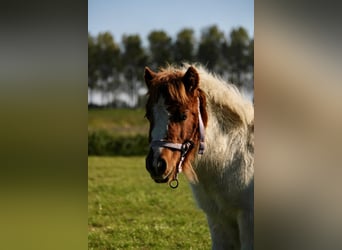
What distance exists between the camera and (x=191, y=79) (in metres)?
1.72

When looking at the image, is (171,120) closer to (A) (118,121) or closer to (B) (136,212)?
(A) (118,121)

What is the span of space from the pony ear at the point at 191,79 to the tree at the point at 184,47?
348mm

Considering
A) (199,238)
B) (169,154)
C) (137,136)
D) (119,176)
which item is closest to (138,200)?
(119,176)

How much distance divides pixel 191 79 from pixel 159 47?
530 millimetres

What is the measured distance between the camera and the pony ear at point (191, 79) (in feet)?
5.60

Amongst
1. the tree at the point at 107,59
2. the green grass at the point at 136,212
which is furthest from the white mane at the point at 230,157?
the tree at the point at 107,59

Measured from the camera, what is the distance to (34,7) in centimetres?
153

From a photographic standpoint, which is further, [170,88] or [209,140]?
[209,140]

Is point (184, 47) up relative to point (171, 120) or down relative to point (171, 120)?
up

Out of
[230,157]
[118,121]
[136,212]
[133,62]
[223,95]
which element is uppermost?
[133,62]

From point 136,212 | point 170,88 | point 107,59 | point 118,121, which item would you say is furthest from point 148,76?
point 136,212

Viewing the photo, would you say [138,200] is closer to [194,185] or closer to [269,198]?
[194,185]

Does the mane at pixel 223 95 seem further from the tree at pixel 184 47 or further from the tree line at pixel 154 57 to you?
the tree at pixel 184 47

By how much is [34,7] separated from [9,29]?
124 mm
